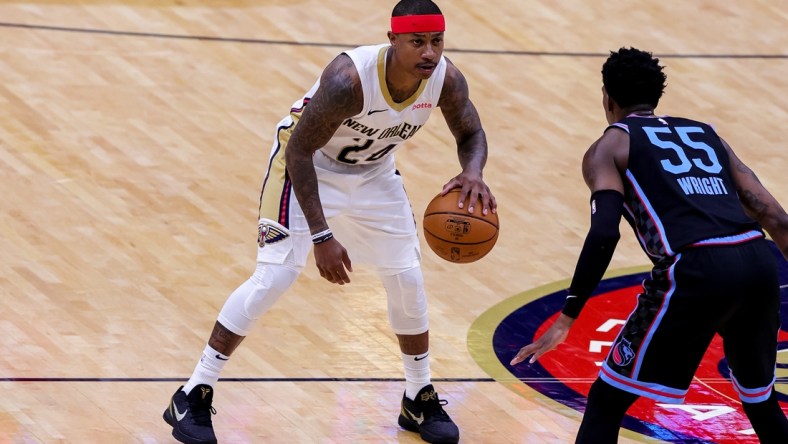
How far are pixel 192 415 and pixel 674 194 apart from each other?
2.34m

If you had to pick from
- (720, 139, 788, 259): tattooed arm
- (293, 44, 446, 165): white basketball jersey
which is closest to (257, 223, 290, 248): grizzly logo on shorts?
(293, 44, 446, 165): white basketball jersey

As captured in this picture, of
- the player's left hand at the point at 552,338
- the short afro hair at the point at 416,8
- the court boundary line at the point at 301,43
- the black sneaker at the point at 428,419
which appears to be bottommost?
the black sneaker at the point at 428,419

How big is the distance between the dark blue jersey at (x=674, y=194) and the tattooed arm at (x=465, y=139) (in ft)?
3.30

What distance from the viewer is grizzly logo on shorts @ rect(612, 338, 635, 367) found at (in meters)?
5.10

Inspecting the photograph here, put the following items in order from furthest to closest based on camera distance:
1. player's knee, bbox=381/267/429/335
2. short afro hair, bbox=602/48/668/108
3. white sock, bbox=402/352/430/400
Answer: white sock, bbox=402/352/430/400 < player's knee, bbox=381/267/429/335 < short afro hair, bbox=602/48/668/108

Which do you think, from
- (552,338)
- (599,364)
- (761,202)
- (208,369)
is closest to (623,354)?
(552,338)

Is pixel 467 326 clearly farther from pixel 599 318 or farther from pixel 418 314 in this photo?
pixel 418 314

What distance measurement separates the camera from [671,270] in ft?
16.7

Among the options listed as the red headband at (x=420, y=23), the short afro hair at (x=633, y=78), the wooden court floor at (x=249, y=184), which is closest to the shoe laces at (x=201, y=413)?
the wooden court floor at (x=249, y=184)

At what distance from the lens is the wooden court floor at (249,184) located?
265 inches

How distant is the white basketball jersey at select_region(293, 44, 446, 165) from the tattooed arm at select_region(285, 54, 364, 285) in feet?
0.21

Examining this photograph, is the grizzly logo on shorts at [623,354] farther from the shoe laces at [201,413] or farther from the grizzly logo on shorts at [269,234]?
the shoe laces at [201,413]

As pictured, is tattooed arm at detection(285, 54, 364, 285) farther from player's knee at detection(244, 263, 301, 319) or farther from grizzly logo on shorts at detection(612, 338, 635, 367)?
grizzly logo on shorts at detection(612, 338, 635, 367)

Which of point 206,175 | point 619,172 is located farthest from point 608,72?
point 206,175
